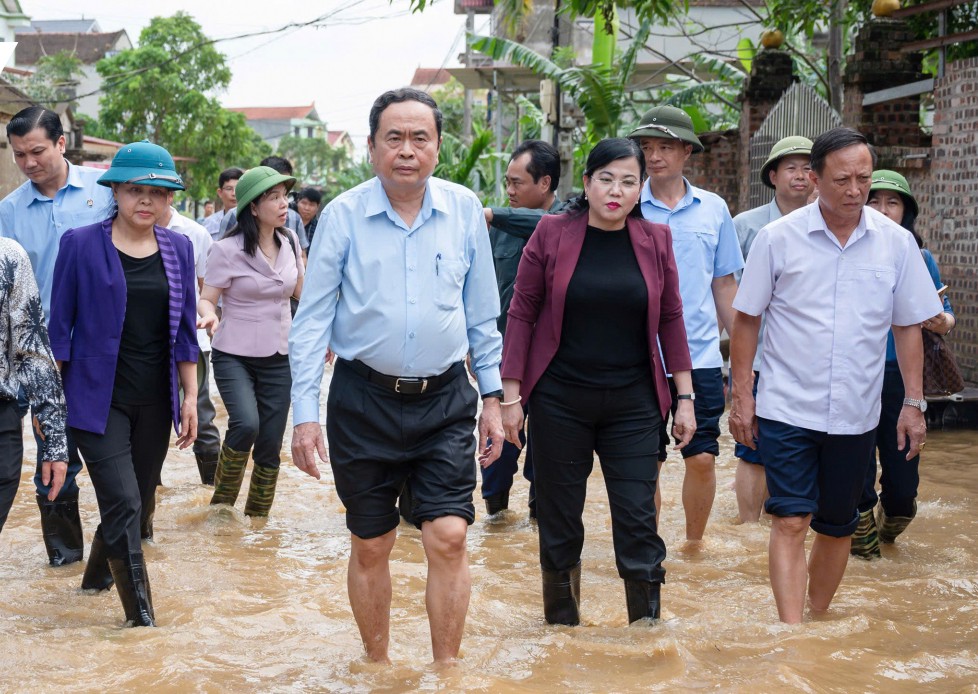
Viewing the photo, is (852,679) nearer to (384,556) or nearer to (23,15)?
(384,556)

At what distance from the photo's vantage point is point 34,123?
19.7ft

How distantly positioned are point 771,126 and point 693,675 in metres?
10.3

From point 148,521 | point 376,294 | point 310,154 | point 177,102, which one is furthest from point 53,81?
point 376,294

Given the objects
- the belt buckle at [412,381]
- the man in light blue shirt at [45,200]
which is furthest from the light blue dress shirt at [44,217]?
the belt buckle at [412,381]

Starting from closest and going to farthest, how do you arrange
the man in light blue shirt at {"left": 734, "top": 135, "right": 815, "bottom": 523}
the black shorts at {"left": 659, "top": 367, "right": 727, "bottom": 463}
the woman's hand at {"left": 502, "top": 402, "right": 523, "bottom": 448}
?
the woman's hand at {"left": 502, "top": 402, "right": 523, "bottom": 448}
the black shorts at {"left": 659, "top": 367, "right": 727, "bottom": 463}
the man in light blue shirt at {"left": 734, "top": 135, "right": 815, "bottom": 523}

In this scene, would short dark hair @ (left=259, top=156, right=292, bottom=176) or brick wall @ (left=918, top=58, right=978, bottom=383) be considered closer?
short dark hair @ (left=259, top=156, right=292, bottom=176)

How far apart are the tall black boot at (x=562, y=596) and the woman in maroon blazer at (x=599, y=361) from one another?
2 cm

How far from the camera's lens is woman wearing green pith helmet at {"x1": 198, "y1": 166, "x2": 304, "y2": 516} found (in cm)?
724

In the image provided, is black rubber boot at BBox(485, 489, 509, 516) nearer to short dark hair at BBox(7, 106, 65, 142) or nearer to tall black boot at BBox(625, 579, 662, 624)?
tall black boot at BBox(625, 579, 662, 624)

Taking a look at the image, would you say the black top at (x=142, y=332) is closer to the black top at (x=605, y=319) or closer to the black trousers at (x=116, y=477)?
the black trousers at (x=116, y=477)

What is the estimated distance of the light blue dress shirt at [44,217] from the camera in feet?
20.2

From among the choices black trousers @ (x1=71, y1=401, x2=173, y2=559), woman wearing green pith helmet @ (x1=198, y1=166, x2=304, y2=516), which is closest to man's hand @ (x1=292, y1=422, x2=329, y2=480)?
black trousers @ (x1=71, y1=401, x2=173, y2=559)

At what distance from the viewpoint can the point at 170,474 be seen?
9195 mm

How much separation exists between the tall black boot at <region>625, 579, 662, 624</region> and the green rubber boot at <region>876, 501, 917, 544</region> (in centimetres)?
227
